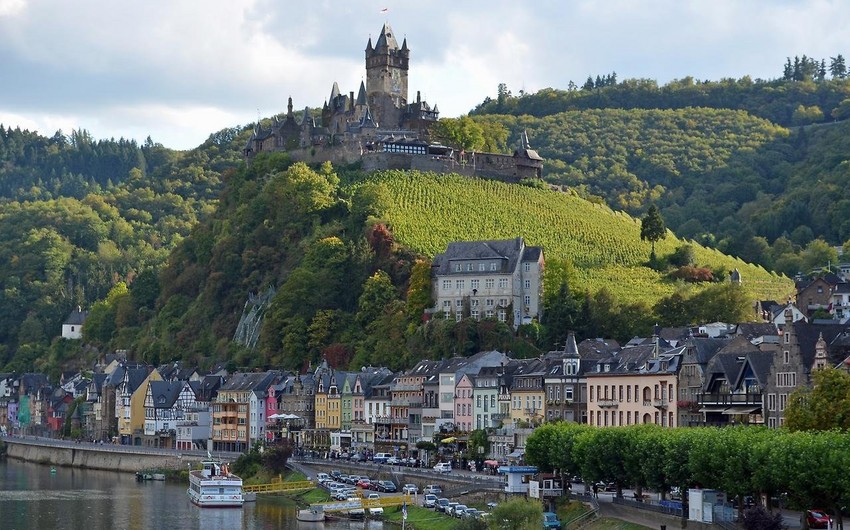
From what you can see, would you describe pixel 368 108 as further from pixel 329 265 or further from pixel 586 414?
pixel 586 414

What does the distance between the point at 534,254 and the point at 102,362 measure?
6069cm

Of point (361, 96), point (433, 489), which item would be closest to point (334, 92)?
point (361, 96)

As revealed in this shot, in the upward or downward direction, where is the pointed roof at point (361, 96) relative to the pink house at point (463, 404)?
upward

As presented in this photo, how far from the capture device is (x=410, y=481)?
3602 inches

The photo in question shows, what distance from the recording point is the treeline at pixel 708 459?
59.9m

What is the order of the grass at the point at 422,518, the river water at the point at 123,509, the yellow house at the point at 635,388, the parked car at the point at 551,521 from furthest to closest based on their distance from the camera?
the yellow house at the point at 635,388
the river water at the point at 123,509
the grass at the point at 422,518
the parked car at the point at 551,521

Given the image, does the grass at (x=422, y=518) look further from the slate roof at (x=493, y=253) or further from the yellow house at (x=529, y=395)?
the slate roof at (x=493, y=253)

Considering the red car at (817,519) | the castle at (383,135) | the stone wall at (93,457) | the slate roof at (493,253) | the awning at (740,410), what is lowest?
the stone wall at (93,457)

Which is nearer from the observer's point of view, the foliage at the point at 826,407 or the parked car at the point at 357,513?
the foliage at the point at 826,407

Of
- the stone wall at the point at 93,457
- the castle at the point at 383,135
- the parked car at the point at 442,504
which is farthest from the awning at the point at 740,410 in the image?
the castle at the point at 383,135

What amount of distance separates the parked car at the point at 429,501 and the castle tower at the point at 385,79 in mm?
89985

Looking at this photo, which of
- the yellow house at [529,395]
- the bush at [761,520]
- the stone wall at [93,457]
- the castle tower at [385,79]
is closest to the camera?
the bush at [761,520]

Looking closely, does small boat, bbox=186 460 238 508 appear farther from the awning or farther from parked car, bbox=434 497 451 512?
the awning

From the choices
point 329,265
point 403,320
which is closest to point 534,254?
point 403,320
